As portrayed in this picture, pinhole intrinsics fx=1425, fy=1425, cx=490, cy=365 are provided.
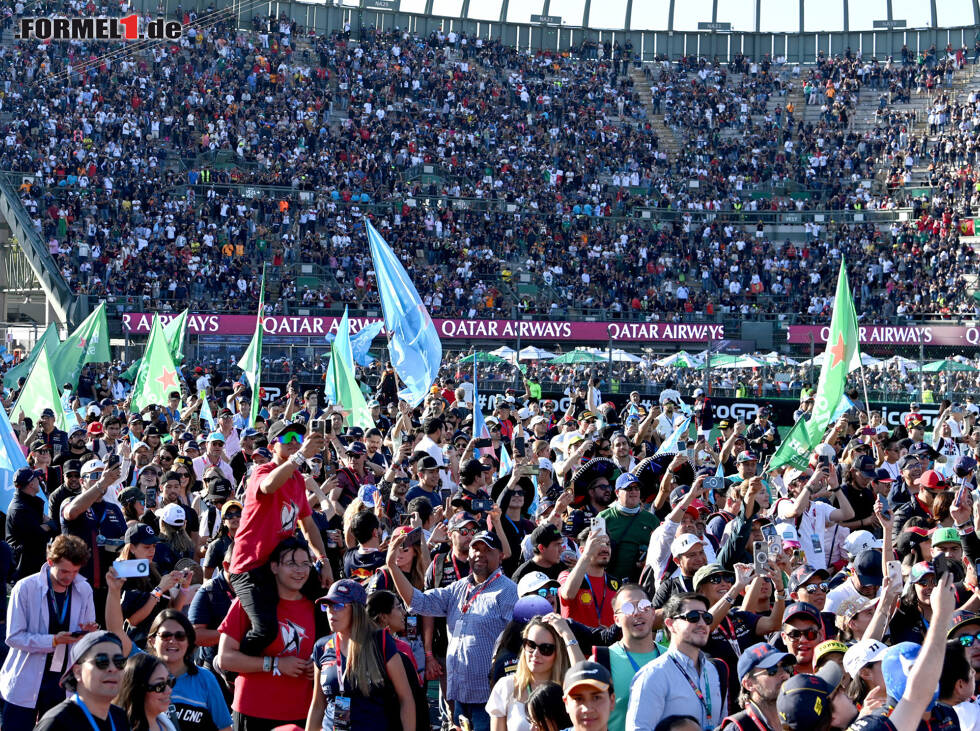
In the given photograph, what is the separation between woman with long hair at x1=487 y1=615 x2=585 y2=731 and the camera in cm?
546

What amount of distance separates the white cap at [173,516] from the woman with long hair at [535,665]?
3.96 m

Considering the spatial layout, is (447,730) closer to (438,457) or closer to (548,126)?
(438,457)

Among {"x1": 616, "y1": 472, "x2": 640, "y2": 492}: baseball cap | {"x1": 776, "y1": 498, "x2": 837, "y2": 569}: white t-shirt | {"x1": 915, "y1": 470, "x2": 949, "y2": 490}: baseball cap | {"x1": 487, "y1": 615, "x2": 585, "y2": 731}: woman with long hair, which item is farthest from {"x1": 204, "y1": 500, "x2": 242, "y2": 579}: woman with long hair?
{"x1": 915, "y1": 470, "x2": 949, "y2": 490}: baseball cap

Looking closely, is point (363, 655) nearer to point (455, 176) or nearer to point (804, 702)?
point (804, 702)

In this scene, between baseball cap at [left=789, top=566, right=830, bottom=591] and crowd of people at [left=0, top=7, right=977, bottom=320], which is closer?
baseball cap at [left=789, top=566, right=830, bottom=591]

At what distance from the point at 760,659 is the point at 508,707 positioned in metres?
0.99

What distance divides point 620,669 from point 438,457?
6.52 m

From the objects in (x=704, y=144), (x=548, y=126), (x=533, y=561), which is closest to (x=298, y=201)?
(x=548, y=126)

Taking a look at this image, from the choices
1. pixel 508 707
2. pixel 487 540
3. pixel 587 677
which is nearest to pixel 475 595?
pixel 487 540

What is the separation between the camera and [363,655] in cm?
579

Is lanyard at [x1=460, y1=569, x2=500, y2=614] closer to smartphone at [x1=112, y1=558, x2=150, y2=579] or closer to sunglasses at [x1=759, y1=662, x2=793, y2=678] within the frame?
smartphone at [x1=112, y1=558, x2=150, y2=579]

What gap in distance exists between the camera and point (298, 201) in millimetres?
40125

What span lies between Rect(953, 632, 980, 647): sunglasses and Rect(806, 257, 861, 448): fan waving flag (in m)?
8.18

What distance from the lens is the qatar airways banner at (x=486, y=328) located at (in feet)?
109
